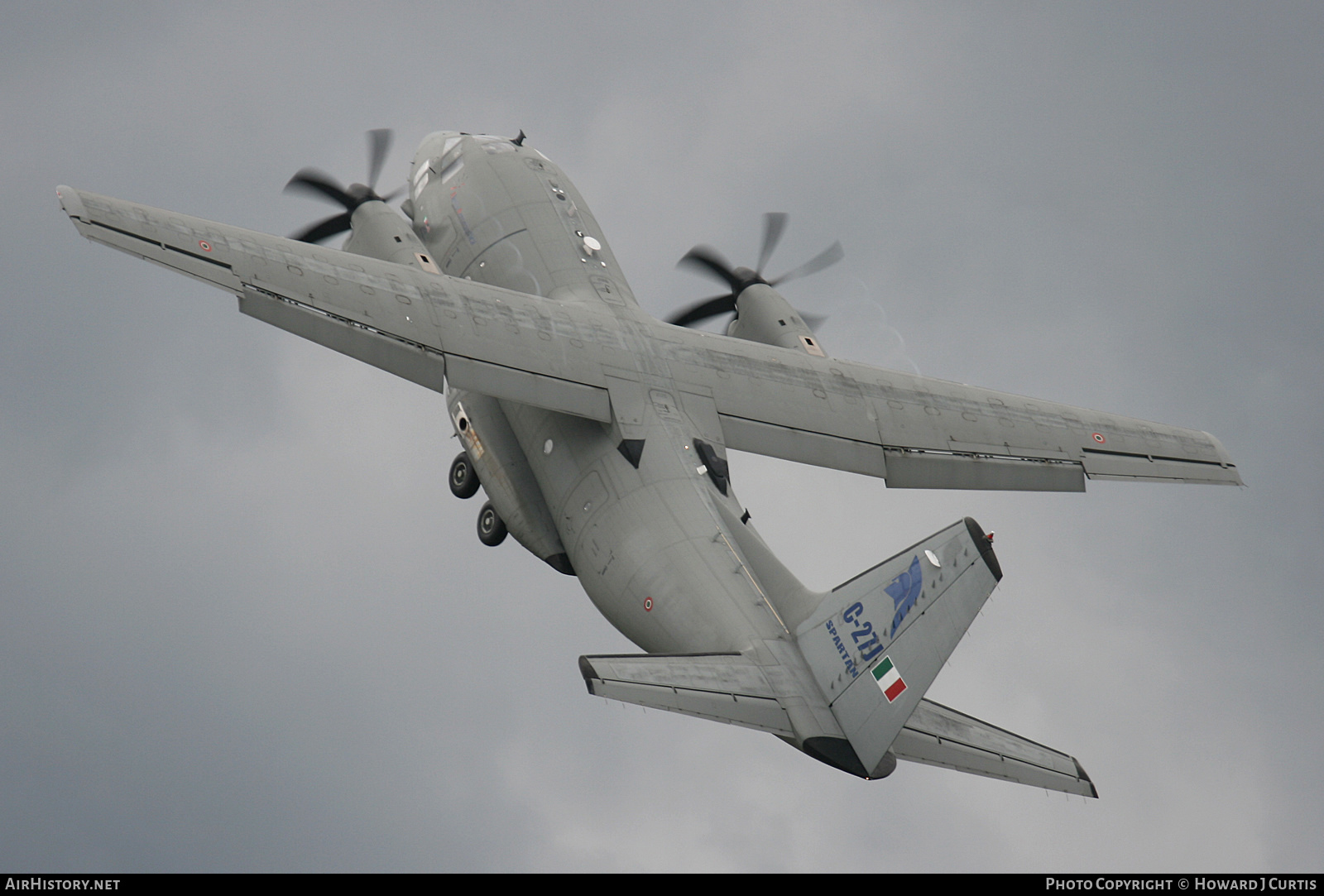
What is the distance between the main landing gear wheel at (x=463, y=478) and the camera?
100 feet

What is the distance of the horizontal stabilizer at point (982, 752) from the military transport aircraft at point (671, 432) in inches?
1.4

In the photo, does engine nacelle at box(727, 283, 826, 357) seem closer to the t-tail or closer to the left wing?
the left wing

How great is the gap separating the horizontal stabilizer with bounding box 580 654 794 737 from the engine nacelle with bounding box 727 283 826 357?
10.7m

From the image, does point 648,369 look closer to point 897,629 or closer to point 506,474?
point 506,474

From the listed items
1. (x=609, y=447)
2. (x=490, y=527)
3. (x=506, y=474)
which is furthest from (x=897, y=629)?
(x=490, y=527)

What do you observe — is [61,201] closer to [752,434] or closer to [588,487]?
[588,487]

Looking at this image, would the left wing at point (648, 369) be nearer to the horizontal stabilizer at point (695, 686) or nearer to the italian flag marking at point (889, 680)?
the horizontal stabilizer at point (695, 686)

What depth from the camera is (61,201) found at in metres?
25.5

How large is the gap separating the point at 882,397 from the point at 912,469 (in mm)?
1566

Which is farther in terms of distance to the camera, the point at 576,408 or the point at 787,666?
the point at 576,408

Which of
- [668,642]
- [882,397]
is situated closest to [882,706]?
[668,642]

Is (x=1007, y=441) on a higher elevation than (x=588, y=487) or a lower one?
higher

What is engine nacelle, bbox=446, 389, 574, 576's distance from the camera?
92.6 feet

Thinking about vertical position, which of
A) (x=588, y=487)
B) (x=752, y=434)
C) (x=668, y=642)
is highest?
(x=752, y=434)
